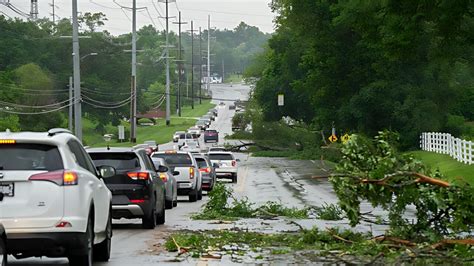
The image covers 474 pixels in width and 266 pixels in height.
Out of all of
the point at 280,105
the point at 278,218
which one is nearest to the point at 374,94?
the point at 280,105

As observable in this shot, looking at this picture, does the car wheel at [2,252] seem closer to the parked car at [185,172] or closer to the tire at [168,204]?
the tire at [168,204]

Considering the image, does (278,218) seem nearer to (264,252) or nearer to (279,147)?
(264,252)

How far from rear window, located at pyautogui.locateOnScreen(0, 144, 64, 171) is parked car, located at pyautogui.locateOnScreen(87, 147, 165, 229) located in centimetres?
923

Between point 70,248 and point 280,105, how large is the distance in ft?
283

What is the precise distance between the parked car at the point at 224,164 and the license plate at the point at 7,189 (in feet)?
148

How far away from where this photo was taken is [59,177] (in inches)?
524

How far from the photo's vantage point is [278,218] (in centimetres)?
2638

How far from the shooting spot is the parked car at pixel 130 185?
898 inches

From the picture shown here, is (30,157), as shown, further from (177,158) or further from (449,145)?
(449,145)

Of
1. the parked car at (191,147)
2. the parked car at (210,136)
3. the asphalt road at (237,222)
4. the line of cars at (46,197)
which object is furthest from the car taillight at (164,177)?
the parked car at (210,136)

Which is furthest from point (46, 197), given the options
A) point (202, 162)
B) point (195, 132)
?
point (195, 132)

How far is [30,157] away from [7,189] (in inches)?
19.9

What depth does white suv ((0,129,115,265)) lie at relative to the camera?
1326cm

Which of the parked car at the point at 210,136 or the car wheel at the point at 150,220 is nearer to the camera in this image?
the car wheel at the point at 150,220
